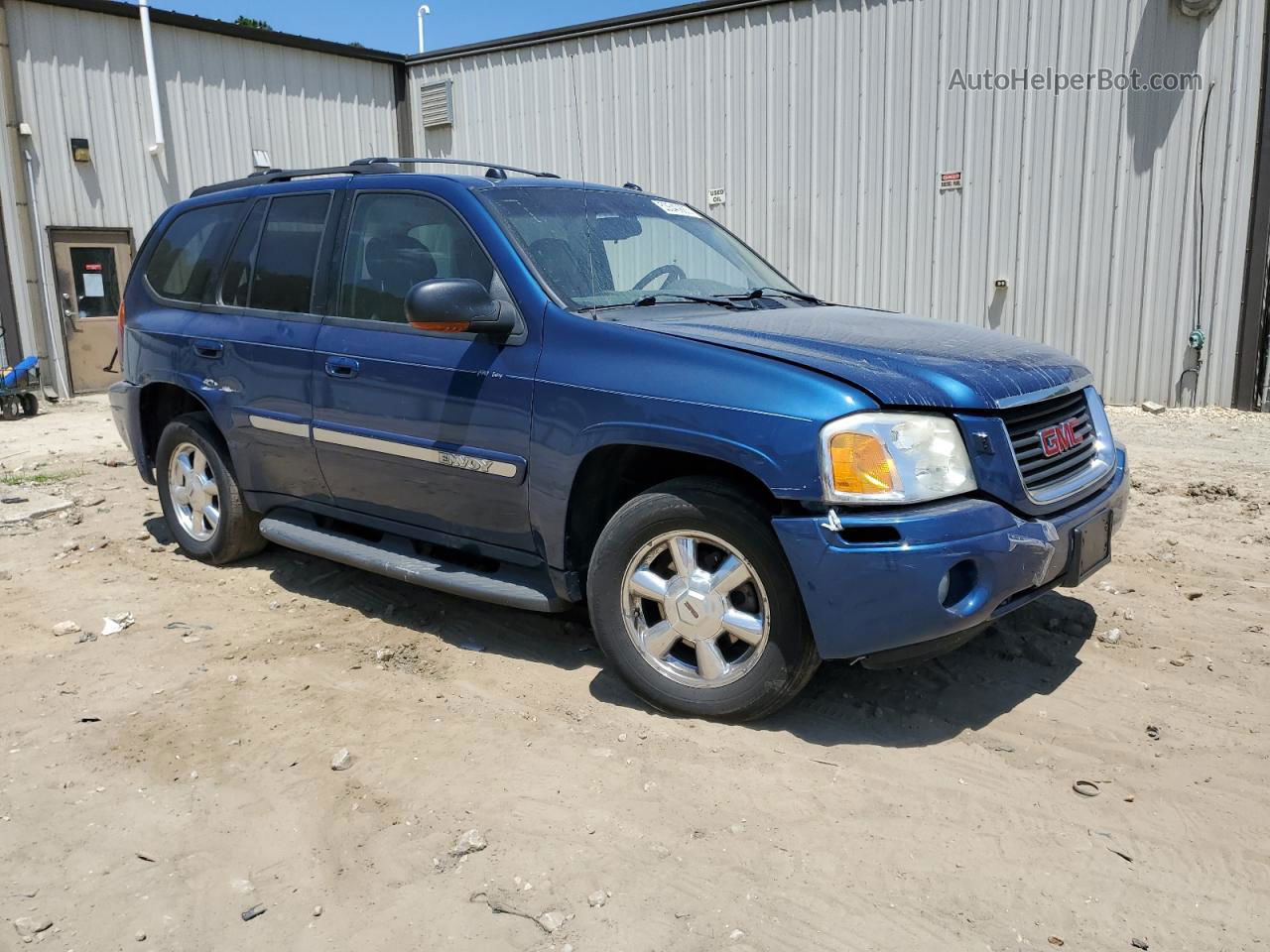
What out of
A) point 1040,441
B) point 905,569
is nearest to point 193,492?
point 905,569

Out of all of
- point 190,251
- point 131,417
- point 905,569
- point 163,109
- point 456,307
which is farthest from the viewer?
point 163,109

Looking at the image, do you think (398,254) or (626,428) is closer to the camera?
(626,428)

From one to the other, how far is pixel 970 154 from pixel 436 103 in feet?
25.4

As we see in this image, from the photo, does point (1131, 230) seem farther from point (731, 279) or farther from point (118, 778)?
point (118, 778)

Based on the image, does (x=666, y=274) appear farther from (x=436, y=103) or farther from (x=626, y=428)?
(x=436, y=103)

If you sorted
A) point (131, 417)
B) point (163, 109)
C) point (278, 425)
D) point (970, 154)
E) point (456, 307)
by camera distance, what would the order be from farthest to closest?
1. point (163, 109)
2. point (970, 154)
3. point (131, 417)
4. point (278, 425)
5. point (456, 307)

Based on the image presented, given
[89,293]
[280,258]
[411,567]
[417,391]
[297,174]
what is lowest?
[411,567]

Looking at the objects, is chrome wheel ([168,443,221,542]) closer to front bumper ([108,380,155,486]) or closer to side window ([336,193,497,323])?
front bumper ([108,380,155,486])

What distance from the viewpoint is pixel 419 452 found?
13.5 feet

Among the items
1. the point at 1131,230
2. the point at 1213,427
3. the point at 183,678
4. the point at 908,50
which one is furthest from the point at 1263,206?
the point at 183,678

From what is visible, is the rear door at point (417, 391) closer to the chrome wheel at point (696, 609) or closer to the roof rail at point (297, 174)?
the roof rail at point (297, 174)

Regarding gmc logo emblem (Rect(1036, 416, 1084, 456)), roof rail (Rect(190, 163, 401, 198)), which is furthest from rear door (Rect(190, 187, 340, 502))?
gmc logo emblem (Rect(1036, 416, 1084, 456))

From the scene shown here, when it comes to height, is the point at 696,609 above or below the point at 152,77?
below

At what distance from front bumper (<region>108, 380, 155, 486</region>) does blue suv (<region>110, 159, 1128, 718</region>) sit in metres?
0.41
